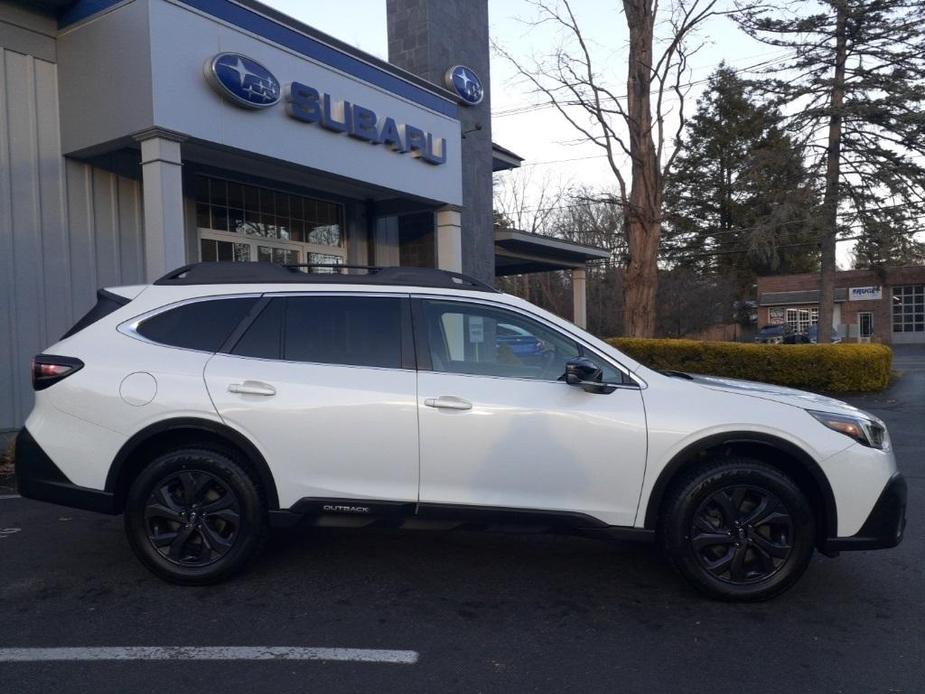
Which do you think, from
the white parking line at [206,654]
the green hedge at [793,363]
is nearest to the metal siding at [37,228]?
the white parking line at [206,654]

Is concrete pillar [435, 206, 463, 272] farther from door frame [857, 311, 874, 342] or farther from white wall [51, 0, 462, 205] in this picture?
door frame [857, 311, 874, 342]

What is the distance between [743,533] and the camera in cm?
381

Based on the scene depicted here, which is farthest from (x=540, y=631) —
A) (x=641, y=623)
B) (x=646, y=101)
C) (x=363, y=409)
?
(x=646, y=101)

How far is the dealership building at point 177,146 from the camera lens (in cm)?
824

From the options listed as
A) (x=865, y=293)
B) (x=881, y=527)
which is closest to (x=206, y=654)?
(x=881, y=527)

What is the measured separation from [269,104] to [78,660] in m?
7.54

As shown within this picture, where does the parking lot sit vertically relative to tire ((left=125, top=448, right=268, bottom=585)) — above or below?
below

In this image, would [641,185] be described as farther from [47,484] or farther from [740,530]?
[47,484]

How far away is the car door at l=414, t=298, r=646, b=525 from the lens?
382cm

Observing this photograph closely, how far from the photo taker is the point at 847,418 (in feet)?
12.6

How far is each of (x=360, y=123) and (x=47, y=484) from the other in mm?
7855

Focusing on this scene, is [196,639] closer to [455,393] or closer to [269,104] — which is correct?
[455,393]

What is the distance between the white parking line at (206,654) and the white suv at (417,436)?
71 centimetres

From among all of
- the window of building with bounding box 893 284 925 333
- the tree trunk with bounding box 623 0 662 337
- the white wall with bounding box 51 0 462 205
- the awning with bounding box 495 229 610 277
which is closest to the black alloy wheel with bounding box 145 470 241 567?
the white wall with bounding box 51 0 462 205
